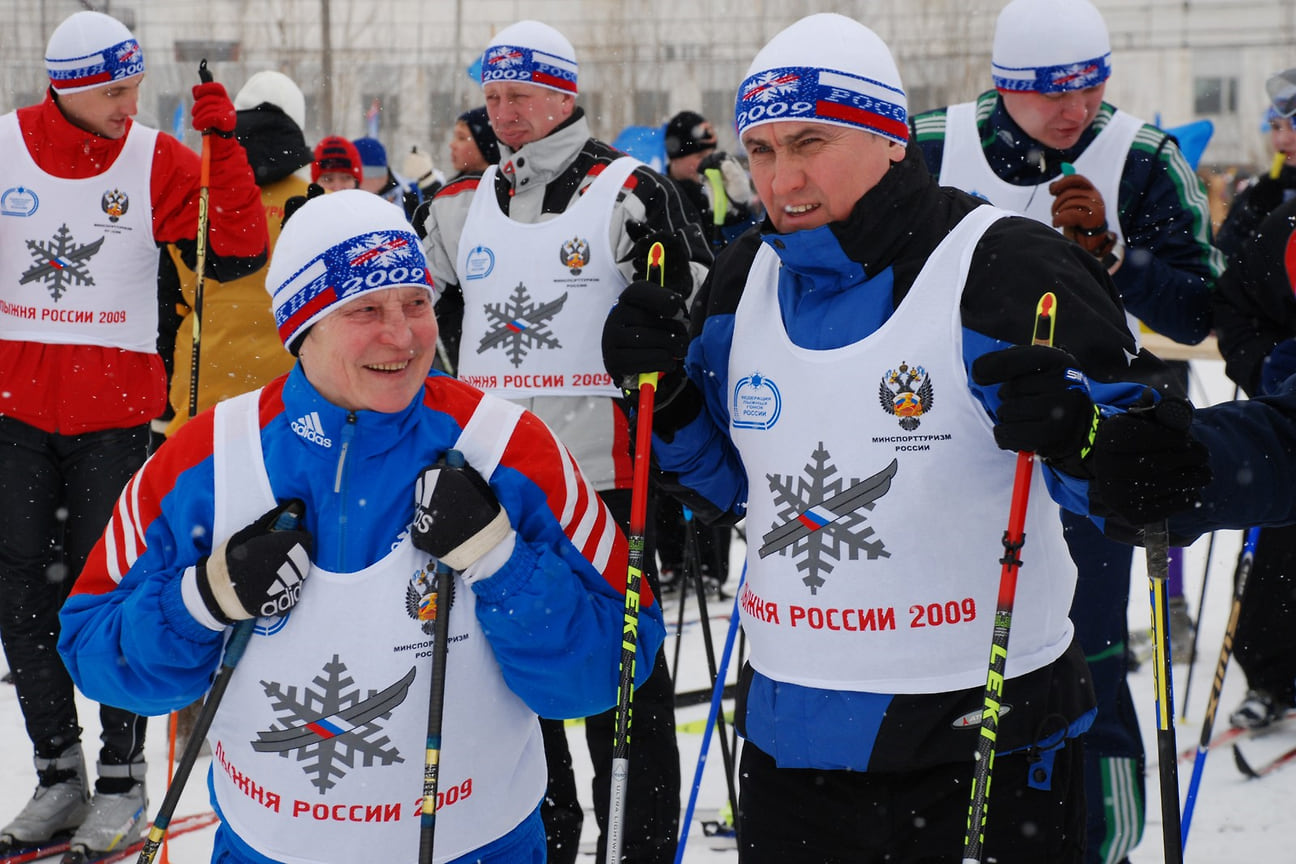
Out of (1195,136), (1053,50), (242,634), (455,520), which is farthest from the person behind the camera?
(1195,136)

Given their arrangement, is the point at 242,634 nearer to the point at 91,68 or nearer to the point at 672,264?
the point at 672,264

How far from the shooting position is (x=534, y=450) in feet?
8.79

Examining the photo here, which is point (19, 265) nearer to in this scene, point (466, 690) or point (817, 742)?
point (466, 690)

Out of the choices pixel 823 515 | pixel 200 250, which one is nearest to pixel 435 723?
pixel 823 515

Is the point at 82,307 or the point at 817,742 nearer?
the point at 817,742

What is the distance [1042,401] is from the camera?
6.76ft

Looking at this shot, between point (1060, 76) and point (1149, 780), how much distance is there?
2750 mm

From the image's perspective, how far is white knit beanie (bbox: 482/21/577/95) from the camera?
436 centimetres

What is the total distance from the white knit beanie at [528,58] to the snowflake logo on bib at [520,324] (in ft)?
2.24

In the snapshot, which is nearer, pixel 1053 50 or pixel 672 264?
pixel 672 264

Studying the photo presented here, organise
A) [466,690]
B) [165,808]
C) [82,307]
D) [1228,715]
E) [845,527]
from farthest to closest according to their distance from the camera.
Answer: [1228,715] → [82,307] → [165,808] → [466,690] → [845,527]

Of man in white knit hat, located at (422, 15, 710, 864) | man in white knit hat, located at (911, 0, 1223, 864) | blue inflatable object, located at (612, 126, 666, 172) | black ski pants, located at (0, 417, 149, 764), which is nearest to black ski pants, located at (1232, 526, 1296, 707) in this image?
man in white knit hat, located at (911, 0, 1223, 864)

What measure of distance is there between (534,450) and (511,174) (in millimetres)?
1898

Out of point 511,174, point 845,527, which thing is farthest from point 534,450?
point 511,174
